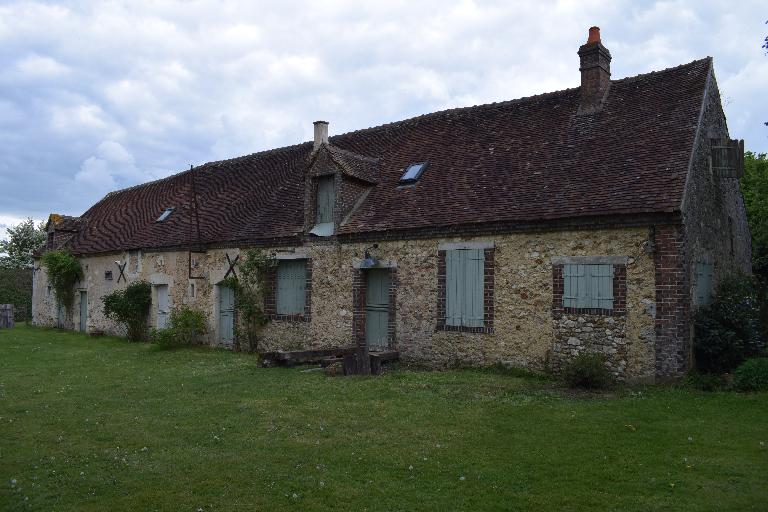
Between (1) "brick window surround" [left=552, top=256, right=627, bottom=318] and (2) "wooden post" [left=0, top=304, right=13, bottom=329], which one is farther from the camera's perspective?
(2) "wooden post" [left=0, top=304, right=13, bottom=329]

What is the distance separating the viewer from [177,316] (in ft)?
59.0

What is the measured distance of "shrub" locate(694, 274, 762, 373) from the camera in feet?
34.9

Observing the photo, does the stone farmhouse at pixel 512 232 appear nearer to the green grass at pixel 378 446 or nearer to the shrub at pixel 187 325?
the shrub at pixel 187 325

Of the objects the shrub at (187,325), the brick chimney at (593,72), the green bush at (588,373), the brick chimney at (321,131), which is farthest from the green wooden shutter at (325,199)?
the green bush at (588,373)

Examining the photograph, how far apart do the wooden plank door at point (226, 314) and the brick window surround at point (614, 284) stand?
9.82 metres

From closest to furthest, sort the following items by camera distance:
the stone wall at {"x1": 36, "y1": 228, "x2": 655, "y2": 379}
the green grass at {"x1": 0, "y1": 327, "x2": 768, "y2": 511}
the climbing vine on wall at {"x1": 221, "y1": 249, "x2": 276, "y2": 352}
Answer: the green grass at {"x1": 0, "y1": 327, "x2": 768, "y2": 511}
the stone wall at {"x1": 36, "y1": 228, "x2": 655, "y2": 379}
the climbing vine on wall at {"x1": 221, "y1": 249, "x2": 276, "y2": 352}

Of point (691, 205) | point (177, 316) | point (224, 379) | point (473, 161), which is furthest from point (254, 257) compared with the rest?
point (691, 205)

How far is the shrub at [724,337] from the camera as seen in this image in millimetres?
10641

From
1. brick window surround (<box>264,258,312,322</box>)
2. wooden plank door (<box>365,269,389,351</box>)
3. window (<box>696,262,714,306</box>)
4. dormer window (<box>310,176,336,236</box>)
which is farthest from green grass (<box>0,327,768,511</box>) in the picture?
dormer window (<box>310,176,336,236</box>)

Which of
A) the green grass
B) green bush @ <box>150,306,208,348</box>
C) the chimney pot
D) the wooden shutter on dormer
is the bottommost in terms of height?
the green grass

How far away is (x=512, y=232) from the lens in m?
11.9

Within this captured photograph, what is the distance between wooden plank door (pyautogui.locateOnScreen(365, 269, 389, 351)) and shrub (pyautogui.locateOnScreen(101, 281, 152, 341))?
9.83 m

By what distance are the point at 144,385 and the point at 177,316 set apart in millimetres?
6743

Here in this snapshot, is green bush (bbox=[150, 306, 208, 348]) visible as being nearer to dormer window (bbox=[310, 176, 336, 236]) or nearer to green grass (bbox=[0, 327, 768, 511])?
dormer window (bbox=[310, 176, 336, 236])
